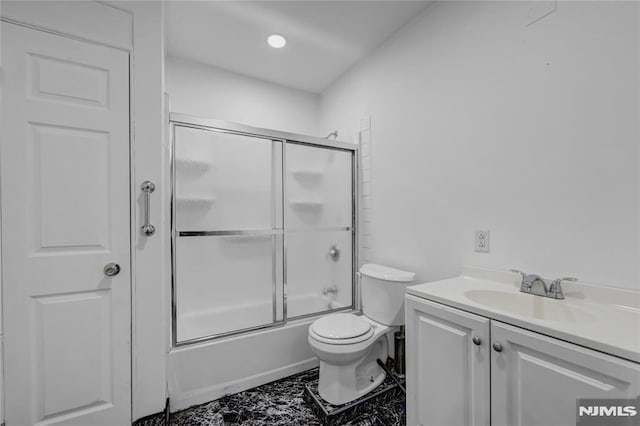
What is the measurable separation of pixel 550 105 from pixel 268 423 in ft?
7.14

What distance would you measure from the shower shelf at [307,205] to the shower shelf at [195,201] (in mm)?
611

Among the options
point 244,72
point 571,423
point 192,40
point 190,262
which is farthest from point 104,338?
point 244,72

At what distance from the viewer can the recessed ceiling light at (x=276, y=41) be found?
83.5 inches

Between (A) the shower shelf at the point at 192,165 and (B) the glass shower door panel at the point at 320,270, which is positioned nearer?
(A) the shower shelf at the point at 192,165

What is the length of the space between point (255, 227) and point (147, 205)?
0.76 metres

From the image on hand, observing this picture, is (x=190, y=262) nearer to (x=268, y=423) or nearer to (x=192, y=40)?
(x=268, y=423)

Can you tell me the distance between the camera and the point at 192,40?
2.15m

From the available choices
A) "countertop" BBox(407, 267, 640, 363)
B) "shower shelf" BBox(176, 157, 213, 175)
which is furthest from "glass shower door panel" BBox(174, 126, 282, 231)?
"countertop" BBox(407, 267, 640, 363)

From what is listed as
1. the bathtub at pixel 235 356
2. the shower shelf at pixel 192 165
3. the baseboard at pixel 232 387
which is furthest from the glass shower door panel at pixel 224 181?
the baseboard at pixel 232 387

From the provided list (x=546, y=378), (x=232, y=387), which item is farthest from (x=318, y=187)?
(x=546, y=378)

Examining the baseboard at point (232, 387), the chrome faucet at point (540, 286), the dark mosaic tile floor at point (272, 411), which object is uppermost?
the chrome faucet at point (540, 286)

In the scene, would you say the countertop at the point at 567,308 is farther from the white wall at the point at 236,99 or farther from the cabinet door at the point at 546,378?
the white wall at the point at 236,99

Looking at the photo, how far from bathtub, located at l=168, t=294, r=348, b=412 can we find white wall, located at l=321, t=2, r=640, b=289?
3.18 feet

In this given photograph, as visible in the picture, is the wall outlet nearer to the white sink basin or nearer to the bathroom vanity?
the bathroom vanity
